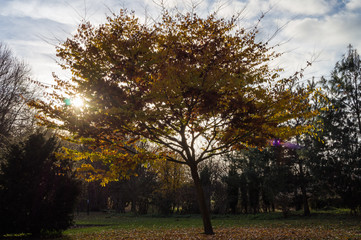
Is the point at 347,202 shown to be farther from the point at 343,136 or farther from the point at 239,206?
the point at 239,206

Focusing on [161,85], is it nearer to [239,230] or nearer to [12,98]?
[239,230]

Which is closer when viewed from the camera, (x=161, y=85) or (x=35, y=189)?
(x=161, y=85)

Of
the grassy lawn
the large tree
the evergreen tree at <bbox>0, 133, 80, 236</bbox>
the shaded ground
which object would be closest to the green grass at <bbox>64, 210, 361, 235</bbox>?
the grassy lawn

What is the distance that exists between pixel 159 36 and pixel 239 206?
2293 cm

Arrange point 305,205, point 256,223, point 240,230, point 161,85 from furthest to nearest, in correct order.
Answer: point 305,205
point 256,223
point 240,230
point 161,85

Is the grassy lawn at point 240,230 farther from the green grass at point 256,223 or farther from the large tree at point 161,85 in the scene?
the large tree at point 161,85

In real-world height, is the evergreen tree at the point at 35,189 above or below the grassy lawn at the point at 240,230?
above

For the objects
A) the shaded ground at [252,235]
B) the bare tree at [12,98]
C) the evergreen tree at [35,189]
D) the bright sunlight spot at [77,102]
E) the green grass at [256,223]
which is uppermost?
the bare tree at [12,98]

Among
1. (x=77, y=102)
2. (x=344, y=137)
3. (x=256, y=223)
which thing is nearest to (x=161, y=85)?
(x=77, y=102)

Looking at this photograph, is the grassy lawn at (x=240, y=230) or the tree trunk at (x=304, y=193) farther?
the tree trunk at (x=304, y=193)

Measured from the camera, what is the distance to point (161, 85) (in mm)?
7141

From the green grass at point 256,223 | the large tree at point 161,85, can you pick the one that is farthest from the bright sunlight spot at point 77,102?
the green grass at point 256,223

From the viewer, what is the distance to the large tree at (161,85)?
7340mm

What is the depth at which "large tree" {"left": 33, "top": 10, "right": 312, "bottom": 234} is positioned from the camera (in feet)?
24.1
